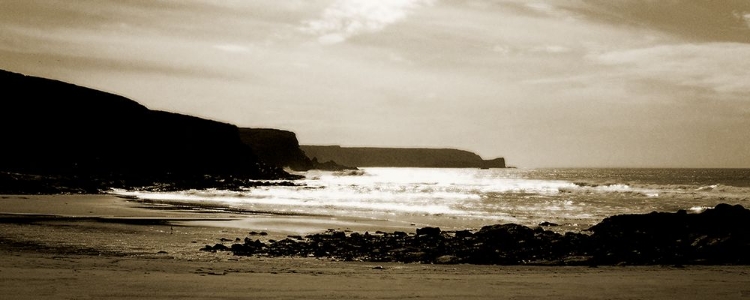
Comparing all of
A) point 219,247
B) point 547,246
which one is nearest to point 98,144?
point 219,247

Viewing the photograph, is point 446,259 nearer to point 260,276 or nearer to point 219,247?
point 260,276

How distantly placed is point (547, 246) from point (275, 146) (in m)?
125

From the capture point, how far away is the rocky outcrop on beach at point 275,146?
132 metres

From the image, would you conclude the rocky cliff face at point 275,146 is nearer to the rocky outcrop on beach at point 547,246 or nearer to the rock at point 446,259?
the rocky outcrop on beach at point 547,246

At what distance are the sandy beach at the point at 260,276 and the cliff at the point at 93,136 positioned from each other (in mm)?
36241

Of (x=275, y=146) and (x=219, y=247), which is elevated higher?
(x=275, y=146)

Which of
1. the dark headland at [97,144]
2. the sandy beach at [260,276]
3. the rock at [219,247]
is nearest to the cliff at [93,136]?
the dark headland at [97,144]

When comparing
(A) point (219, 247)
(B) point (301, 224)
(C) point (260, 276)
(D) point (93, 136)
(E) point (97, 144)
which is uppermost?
(D) point (93, 136)

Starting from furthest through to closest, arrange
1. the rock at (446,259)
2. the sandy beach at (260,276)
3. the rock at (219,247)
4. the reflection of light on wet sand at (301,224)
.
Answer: the reflection of light on wet sand at (301,224) → the rock at (219,247) → the rock at (446,259) → the sandy beach at (260,276)

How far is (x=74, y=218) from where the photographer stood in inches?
811

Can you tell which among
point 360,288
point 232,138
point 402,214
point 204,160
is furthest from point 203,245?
point 232,138

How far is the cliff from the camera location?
52.9 m

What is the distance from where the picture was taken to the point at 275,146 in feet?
452

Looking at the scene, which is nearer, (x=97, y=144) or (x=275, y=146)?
(x=97, y=144)
